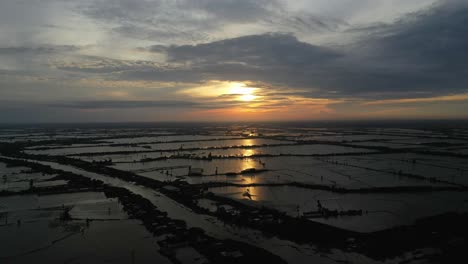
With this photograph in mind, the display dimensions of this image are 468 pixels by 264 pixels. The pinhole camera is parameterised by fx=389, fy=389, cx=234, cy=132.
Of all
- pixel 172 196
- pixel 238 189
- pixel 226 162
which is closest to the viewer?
pixel 172 196

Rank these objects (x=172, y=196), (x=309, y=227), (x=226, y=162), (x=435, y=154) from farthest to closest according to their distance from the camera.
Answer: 1. (x=435, y=154)
2. (x=226, y=162)
3. (x=172, y=196)
4. (x=309, y=227)

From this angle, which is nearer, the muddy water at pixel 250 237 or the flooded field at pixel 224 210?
the muddy water at pixel 250 237

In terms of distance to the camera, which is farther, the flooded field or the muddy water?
the flooded field

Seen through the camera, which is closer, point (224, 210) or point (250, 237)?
point (250, 237)

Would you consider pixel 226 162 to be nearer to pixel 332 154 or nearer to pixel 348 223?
pixel 332 154

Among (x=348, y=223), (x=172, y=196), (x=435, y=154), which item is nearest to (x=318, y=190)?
(x=348, y=223)

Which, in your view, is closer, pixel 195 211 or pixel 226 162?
pixel 195 211

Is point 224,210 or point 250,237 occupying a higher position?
point 224,210

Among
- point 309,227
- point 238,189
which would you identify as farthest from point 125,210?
point 309,227

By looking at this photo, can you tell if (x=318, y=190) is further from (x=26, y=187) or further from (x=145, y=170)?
(x=26, y=187)
